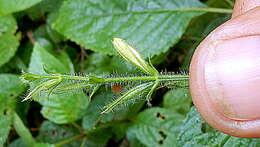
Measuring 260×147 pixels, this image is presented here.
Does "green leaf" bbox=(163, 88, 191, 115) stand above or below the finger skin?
below

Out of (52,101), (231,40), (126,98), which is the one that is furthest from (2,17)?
(231,40)

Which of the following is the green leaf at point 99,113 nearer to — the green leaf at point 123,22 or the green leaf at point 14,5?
the green leaf at point 123,22

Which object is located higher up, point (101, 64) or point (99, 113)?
point (101, 64)

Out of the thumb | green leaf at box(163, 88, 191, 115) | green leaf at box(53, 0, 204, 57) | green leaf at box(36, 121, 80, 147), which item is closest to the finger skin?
the thumb

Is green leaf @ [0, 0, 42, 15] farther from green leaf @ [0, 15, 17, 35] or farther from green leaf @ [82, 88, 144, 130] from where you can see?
green leaf @ [82, 88, 144, 130]

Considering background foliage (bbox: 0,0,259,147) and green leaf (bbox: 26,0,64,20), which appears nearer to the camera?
background foliage (bbox: 0,0,259,147)

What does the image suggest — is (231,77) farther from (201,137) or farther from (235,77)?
(201,137)

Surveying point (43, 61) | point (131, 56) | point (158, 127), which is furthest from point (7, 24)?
point (131, 56)
